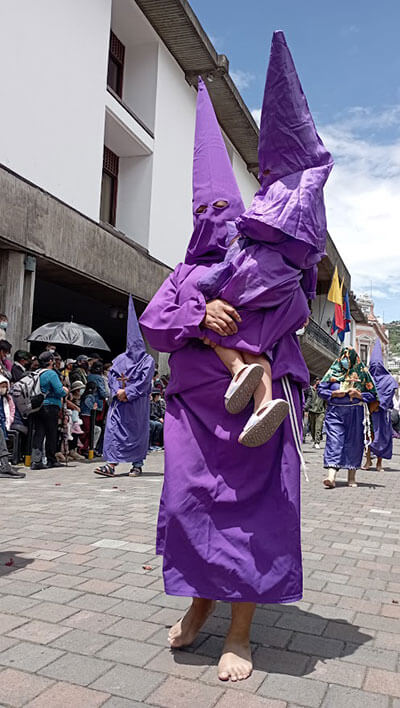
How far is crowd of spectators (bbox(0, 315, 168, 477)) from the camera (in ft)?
30.4

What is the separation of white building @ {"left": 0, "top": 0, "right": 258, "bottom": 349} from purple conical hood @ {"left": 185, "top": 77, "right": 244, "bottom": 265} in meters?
8.05

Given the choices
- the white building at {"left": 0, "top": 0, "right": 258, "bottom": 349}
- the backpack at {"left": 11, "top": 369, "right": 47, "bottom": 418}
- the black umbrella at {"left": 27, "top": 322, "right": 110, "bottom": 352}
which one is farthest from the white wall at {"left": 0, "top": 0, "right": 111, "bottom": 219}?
the backpack at {"left": 11, "top": 369, "right": 47, "bottom": 418}

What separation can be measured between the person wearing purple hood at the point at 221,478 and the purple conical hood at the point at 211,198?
65 millimetres

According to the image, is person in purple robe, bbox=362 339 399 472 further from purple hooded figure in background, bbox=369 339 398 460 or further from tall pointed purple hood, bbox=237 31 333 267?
tall pointed purple hood, bbox=237 31 333 267

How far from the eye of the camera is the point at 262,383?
8.64 feet

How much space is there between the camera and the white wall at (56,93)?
1077 centimetres

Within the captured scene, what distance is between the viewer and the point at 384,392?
11.9 meters

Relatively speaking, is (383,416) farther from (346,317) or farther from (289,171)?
(346,317)

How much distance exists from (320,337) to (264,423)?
32767 millimetres

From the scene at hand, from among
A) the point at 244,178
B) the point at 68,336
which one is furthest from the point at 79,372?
the point at 244,178

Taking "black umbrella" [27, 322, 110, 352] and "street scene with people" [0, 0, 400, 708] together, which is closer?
"street scene with people" [0, 0, 400, 708]

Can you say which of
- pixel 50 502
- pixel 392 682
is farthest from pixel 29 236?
pixel 392 682

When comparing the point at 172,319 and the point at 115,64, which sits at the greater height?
the point at 115,64

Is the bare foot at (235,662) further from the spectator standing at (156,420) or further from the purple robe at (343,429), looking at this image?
the spectator standing at (156,420)
